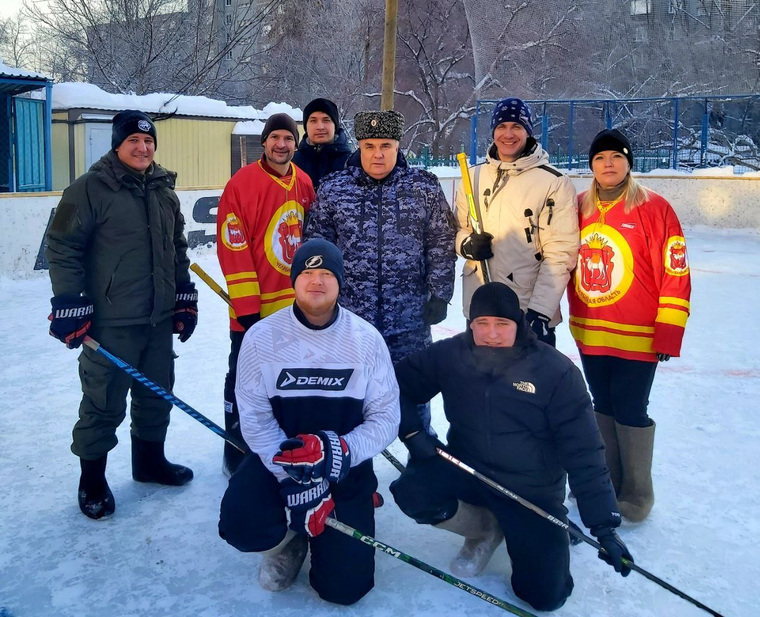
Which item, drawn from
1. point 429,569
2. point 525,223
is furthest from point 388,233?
point 429,569

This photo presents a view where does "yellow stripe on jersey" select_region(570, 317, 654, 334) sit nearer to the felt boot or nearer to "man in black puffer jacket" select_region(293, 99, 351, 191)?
the felt boot

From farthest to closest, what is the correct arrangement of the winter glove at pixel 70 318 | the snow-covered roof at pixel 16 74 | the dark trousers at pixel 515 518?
the snow-covered roof at pixel 16 74 < the winter glove at pixel 70 318 < the dark trousers at pixel 515 518

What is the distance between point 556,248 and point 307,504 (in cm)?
132

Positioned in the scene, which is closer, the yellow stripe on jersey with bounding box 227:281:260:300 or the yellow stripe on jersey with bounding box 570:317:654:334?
the yellow stripe on jersey with bounding box 570:317:654:334

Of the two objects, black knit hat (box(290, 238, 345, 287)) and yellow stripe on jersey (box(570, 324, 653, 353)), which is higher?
black knit hat (box(290, 238, 345, 287))

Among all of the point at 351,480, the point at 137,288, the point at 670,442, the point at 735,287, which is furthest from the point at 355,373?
the point at 735,287

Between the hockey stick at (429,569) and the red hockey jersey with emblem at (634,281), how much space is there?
1.04 metres

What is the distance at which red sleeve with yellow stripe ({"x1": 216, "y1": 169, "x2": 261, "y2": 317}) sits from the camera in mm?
2943

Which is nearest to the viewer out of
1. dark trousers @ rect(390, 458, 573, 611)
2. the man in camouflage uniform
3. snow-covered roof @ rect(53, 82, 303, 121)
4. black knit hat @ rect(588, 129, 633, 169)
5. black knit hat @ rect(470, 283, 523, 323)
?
dark trousers @ rect(390, 458, 573, 611)

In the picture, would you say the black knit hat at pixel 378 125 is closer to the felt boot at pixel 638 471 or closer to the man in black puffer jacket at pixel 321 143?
the man in black puffer jacket at pixel 321 143

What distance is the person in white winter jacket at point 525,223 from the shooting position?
9.07 ft

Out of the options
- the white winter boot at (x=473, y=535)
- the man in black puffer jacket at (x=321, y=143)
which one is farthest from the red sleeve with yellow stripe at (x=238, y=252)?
the white winter boot at (x=473, y=535)

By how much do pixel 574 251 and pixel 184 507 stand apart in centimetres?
176

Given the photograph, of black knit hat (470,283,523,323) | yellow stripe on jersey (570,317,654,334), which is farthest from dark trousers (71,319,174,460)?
yellow stripe on jersey (570,317,654,334)
